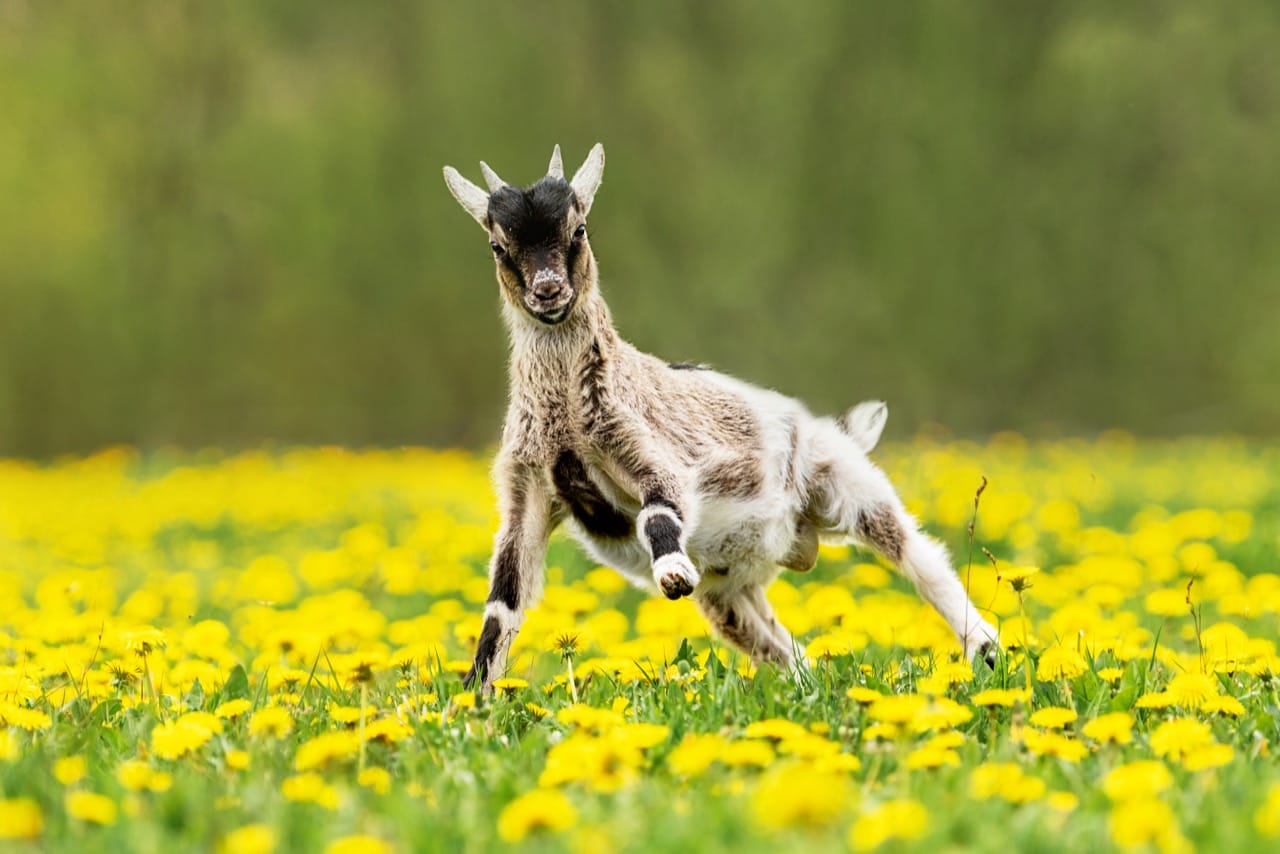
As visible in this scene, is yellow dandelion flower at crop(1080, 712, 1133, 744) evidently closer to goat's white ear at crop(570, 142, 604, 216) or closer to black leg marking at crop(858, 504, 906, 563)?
black leg marking at crop(858, 504, 906, 563)

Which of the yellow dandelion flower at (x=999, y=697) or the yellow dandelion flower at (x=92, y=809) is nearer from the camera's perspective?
the yellow dandelion flower at (x=92, y=809)

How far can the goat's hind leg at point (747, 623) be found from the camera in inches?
184

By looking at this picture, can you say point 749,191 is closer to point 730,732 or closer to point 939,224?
point 939,224

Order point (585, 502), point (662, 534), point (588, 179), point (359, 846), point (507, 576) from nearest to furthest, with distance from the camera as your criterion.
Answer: point (359, 846), point (662, 534), point (507, 576), point (585, 502), point (588, 179)

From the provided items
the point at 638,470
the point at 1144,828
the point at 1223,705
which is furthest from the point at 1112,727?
the point at 638,470

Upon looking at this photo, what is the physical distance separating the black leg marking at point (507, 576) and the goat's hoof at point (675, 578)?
537 mm

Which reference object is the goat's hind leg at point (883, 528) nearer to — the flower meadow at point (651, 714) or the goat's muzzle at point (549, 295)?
the flower meadow at point (651, 714)

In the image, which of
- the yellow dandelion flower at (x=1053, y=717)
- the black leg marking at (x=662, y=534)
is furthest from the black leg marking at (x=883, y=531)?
the yellow dandelion flower at (x=1053, y=717)

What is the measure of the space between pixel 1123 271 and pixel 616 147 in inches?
246

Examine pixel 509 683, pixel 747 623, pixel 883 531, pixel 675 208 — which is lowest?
pixel 509 683

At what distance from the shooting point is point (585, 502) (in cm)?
420

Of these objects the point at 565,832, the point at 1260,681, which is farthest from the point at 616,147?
the point at 565,832

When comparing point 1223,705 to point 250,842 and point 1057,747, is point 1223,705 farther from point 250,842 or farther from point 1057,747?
point 250,842

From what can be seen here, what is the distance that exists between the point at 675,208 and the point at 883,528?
13.1 m
